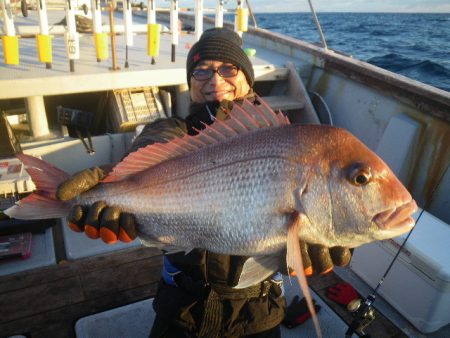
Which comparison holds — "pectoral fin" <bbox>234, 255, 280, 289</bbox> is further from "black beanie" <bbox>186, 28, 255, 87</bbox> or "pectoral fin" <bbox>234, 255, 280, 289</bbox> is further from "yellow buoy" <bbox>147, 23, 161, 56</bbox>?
"yellow buoy" <bbox>147, 23, 161, 56</bbox>

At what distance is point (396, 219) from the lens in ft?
5.00

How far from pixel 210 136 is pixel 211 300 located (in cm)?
99

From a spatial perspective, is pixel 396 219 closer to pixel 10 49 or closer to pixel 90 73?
pixel 90 73

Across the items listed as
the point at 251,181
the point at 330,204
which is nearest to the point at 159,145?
the point at 251,181

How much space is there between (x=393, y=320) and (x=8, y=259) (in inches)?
136

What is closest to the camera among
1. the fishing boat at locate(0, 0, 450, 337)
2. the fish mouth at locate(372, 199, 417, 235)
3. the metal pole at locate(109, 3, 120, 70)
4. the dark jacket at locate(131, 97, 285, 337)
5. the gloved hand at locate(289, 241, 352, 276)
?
the fish mouth at locate(372, 199, 417, 235)

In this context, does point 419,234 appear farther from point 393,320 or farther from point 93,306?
point 93,306

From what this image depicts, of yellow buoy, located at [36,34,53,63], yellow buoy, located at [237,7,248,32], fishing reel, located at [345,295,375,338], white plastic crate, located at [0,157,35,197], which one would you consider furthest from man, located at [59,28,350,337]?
yellow buoy, located at [237,7,248,32]

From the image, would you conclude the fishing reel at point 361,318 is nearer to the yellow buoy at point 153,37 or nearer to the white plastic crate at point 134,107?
the white plastic crate at point 134,107

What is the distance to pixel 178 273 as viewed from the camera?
2.29 meters

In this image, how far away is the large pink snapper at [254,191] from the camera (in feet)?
5.14

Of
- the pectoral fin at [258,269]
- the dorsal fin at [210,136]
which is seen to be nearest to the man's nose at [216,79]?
the dorsal fin at [210,136]

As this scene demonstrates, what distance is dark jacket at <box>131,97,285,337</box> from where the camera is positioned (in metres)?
2.12

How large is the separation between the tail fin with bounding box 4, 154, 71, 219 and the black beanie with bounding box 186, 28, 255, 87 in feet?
3.84
